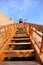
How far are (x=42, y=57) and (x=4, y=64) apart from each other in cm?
114

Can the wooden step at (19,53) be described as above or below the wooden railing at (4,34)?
below

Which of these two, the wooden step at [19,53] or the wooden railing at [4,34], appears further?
the wooden step at [19,53]

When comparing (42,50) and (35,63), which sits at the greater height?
(42,50)

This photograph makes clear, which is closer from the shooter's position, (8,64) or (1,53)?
(8,64)

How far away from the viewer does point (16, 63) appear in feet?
16.9

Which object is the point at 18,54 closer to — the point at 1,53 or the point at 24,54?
the point at 24,54

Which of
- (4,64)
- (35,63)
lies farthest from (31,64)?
(4,64)

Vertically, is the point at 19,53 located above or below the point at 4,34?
below

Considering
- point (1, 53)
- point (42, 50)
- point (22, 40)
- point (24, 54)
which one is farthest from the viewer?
point (22, 40)

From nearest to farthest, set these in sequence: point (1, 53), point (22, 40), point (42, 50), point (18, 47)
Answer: point (42, 50) → point (1, 53) → point (18, 47) → point (22, 40)

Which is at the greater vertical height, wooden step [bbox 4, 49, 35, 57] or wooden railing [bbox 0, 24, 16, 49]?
wooden railing [bbox 0, 24, 16, 49]

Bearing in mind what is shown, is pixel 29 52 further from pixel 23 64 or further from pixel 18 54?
pixel 23 64

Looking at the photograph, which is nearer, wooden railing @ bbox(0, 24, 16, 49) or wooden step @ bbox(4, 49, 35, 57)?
wooden railing @ bbox(0, 24, 16, 49)

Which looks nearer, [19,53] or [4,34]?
[19,53]
